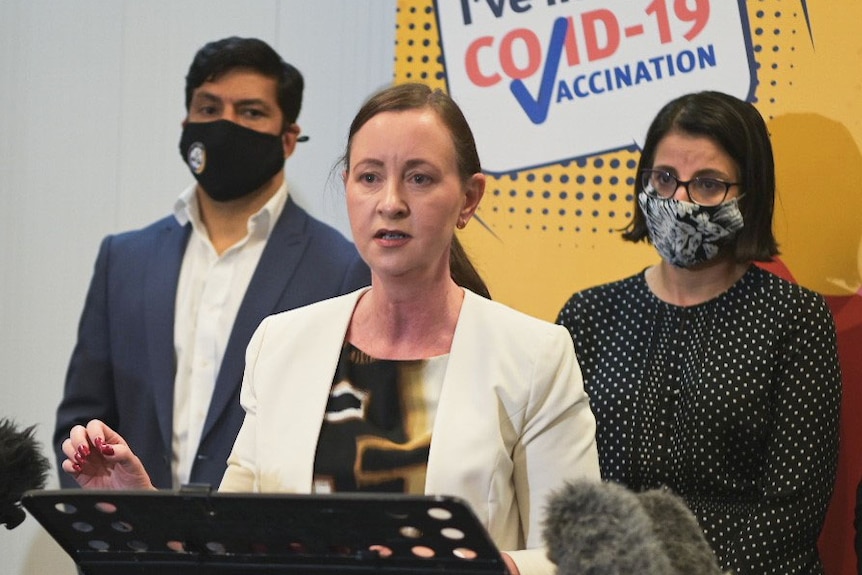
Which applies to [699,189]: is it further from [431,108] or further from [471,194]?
[431,108]

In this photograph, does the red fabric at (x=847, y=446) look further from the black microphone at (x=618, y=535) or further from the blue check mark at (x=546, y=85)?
the black microphone at (x=618, y=535)

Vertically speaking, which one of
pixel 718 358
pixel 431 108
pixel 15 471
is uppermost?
pixel 431 108

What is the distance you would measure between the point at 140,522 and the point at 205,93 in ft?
7.35

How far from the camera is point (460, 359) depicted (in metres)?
2.00

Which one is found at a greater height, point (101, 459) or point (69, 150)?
point (69, 150)

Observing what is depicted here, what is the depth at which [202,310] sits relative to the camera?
136 inches

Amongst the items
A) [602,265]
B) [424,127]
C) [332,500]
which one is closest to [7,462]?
[332,500]

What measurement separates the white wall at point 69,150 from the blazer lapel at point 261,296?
2.33 ft

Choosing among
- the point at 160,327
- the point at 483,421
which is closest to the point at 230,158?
the point at 160,327

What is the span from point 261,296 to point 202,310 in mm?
192

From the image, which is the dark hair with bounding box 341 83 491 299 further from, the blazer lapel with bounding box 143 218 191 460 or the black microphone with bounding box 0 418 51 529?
the blazer lapel with bounding box 143 218 191 460

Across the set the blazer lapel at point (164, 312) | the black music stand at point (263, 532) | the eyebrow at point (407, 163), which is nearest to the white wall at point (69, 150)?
the blazer lapel at point (164, 312)

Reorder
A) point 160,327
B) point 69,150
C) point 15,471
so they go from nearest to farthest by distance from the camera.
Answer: point 15,471 < point 160,327 < point 69,150

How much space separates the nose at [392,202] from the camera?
197 cm
